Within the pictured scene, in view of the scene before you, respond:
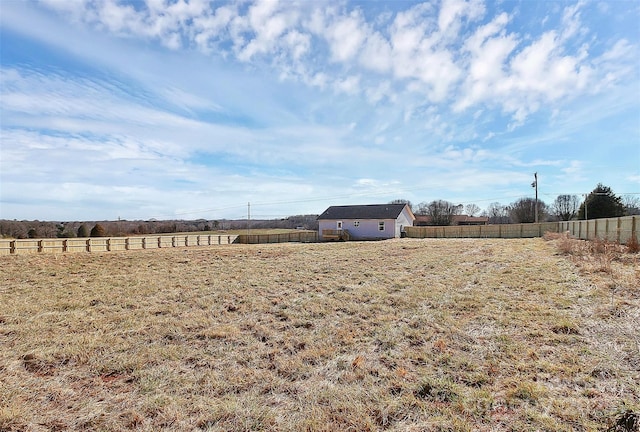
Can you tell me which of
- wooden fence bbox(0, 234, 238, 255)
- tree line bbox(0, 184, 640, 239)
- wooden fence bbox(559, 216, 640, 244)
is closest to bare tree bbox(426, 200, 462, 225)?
tree line bbox(0, 184, 640, 239)

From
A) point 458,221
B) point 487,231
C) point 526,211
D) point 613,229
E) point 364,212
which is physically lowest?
point 487,231

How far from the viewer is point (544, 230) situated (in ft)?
107

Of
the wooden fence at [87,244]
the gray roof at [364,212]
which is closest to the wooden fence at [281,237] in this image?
the gray roof at [364,212]

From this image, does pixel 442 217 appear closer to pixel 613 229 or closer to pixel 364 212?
pixel 364 212

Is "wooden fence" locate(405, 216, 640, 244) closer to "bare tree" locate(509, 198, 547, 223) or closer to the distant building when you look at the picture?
the distant building

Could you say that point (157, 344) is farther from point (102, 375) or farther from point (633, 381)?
point (633, 381)

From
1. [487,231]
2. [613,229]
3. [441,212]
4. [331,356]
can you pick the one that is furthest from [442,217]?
[331,356]

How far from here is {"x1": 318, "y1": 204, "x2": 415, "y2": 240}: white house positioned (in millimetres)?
36375

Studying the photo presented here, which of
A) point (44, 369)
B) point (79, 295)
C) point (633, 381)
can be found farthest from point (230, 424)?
point (79, 295)

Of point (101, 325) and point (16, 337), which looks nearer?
point (16, 337)

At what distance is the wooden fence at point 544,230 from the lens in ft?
47.1

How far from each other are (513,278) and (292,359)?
7021mm

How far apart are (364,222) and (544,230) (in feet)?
57.7

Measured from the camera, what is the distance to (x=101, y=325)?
241 inches
